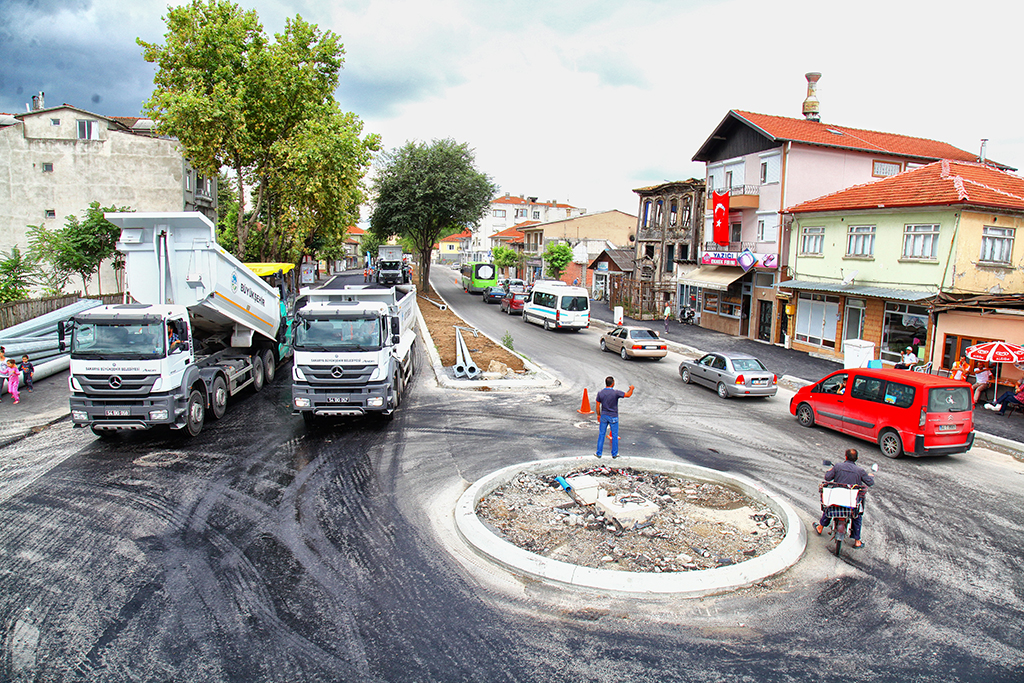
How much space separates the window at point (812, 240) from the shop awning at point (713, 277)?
13.2ft

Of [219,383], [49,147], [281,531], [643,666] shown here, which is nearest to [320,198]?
[49,147]

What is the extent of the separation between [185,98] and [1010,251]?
33903 millimetres

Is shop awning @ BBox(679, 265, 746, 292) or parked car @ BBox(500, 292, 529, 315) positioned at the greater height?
shop awning @ BBox(679, 265, 746, 292)

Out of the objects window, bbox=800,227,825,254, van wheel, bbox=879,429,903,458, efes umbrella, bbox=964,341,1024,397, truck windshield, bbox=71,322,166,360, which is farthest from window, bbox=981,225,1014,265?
truck windshield, bbox=71,322,166,360

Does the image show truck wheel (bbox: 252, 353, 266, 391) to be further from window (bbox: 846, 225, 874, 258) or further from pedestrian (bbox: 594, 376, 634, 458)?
window (bbox: 846, 225, 874, 258)

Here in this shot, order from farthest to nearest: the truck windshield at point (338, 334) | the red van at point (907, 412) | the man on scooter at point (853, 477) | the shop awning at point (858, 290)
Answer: the shop awning at point (858, 290), the truck windshield at point (338, 334), the red van at point (907, 412), the man on scooter at point (853, 477)

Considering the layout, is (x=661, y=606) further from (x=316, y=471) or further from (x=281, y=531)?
(x=316, y=471)

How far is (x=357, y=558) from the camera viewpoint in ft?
25.8

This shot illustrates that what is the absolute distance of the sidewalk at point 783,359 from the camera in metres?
15.5

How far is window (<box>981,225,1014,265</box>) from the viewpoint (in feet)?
69.4

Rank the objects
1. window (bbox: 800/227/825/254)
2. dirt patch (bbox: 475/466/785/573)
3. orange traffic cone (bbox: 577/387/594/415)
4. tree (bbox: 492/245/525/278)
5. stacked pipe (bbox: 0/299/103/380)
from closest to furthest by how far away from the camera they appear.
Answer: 1. dirt patch (bbox: 475/466/785/573)
2. orange traffic cone (bbox: 577/387/594/415)
3. stacked pipe (bbox: 0/299/103/380)
4. window (bbox: 800/227/825/254)
5. tree (bbox: 492/245/525/278)

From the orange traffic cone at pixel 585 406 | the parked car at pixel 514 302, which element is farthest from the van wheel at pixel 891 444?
the parked car at pixel 514 302

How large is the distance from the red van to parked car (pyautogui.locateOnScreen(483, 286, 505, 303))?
110 feet

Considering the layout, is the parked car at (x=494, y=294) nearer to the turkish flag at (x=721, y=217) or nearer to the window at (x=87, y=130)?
the turkish flag at (x=721, y=217)
